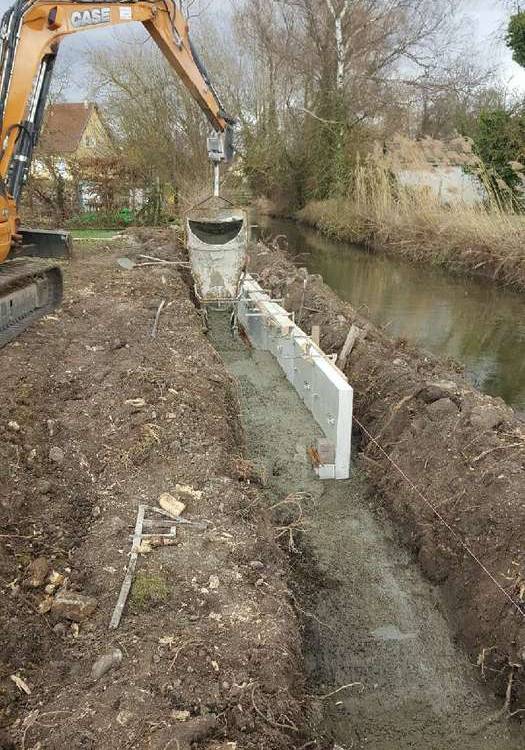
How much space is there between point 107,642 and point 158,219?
15959 mm

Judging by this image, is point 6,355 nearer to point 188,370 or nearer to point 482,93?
point 188,370

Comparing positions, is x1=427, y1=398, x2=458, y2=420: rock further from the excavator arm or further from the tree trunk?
the tree trunk

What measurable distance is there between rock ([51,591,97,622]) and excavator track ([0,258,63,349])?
3.63 m

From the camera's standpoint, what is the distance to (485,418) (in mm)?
5617

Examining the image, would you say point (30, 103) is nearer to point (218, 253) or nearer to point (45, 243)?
point (45, 243)

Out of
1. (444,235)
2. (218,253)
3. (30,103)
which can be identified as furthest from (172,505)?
(444,235)

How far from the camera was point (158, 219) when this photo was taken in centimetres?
1798

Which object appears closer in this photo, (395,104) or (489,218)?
(489,218)

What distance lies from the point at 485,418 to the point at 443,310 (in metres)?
7.82

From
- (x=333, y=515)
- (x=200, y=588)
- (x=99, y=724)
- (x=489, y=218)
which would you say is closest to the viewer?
(x=99, y=724)

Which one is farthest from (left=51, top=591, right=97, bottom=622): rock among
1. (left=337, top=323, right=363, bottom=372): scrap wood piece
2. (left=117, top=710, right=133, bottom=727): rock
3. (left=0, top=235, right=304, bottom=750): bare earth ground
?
(left=337, top=323, right=363, bottom=372): scrap wood piece

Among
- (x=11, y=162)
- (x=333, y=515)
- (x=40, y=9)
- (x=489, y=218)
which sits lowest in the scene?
(x=333, y=515)

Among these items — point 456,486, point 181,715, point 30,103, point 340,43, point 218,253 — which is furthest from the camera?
point 340,43

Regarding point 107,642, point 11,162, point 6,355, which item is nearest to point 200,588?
point 107,642
